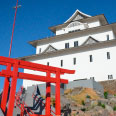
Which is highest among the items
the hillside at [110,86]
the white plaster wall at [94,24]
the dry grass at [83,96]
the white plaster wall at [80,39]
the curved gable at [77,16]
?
the curved gable at [77,16]

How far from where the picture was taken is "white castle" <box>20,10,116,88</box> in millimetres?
28891

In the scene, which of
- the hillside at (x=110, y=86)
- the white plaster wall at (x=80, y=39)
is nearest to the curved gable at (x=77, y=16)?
the white plaster wall at (x=80, y=39)

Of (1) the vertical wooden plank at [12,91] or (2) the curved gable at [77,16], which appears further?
(2) the curved gable at [77,16]

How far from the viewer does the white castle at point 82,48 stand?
94.8 feet

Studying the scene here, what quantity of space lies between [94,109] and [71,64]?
17173mm

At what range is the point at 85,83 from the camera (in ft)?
80.8

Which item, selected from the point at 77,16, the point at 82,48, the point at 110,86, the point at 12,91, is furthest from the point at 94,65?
the point at 12,91

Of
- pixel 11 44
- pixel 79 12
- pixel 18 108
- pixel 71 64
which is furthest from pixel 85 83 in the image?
pixel 79 12

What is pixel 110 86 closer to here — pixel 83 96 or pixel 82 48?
pixel 83 96

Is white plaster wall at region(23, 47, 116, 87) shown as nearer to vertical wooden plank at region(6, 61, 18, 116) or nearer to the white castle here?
the white castle

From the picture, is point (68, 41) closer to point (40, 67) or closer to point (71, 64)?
point (71, 64)

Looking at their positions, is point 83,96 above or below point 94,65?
below

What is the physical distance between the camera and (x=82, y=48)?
31.8 metres

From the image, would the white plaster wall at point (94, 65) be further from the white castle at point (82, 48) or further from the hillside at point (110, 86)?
the hillside at point (110, 86)
